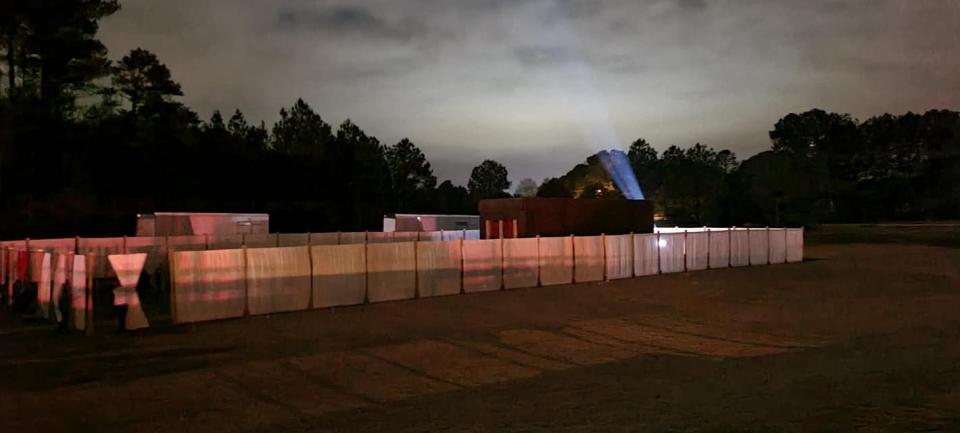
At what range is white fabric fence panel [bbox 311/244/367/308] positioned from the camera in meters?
18.7

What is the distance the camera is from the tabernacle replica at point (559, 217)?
35781 millimetres

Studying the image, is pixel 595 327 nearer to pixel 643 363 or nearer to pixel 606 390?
pixel 643 363

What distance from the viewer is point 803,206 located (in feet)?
267

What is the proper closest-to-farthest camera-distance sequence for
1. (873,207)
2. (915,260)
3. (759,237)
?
(759,237) < (915,260) < (873,207)

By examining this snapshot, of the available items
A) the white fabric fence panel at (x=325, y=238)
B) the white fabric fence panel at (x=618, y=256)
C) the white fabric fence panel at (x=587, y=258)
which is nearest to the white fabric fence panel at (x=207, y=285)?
the white fabric fence panel at (x=587, y=258)

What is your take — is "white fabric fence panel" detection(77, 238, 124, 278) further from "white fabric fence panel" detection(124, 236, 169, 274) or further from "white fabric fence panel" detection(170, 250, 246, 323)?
"white fabric fence panel" detection(170, 250, 246, 323)

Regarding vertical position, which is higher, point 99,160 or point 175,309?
point 99,160

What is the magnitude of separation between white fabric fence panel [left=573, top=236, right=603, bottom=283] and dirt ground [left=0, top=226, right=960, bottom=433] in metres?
4.65

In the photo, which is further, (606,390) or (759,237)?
(759,237)

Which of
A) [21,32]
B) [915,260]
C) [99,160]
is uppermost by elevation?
[21,32]

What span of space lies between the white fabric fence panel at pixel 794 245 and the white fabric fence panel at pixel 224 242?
80.3ft

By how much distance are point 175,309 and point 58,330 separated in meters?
2.21

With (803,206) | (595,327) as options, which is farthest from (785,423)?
(803,206)

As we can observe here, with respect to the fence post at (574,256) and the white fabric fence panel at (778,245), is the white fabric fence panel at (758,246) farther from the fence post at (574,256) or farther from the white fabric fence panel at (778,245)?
the fence post at (574,256)
